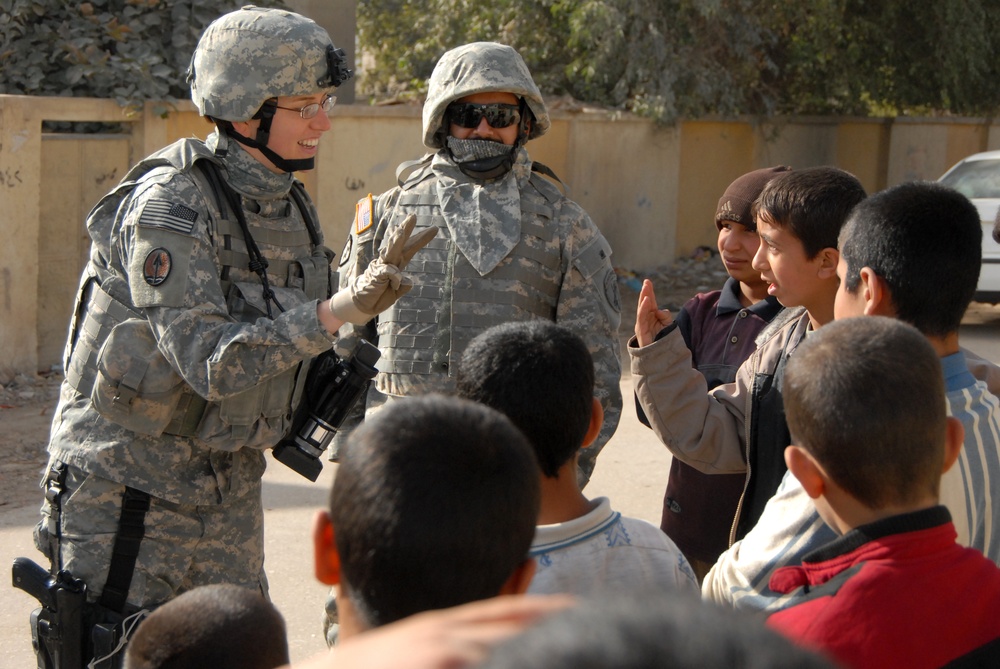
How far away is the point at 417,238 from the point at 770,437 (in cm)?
97

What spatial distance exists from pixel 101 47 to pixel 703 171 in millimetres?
7804

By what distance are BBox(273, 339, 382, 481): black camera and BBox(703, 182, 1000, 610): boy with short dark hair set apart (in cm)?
124

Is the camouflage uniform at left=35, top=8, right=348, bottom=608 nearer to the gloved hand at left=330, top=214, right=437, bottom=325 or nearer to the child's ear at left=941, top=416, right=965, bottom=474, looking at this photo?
the gloved hand at left=330, top=214, right=437, bottom=325

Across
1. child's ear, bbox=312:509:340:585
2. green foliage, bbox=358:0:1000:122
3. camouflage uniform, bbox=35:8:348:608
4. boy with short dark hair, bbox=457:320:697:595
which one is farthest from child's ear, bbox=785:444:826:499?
green foliage, bbox=358:0:1000:122

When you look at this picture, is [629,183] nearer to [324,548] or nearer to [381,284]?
[381,284]

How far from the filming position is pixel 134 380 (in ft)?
8.71

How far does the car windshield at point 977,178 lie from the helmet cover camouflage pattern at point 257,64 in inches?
352

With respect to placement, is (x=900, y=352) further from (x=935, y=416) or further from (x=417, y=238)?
(x=417, y=238)

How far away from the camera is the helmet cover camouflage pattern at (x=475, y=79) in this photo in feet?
11.2

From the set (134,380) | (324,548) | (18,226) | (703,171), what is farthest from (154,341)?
(703,171)

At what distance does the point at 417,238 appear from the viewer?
275 centimetres

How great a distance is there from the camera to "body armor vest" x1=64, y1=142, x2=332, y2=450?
269cm

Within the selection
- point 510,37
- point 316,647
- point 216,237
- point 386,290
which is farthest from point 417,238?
point 510,37

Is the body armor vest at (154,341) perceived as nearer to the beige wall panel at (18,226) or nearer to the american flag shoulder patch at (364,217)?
the american flag shoulder patch at (364,217)
